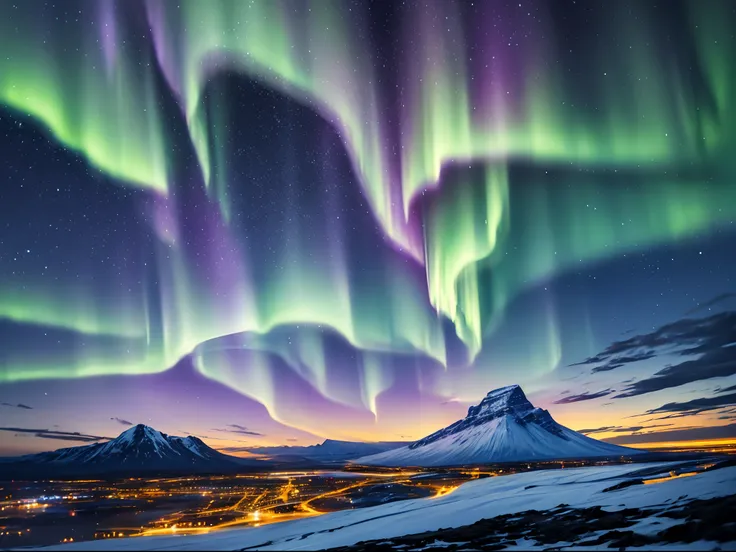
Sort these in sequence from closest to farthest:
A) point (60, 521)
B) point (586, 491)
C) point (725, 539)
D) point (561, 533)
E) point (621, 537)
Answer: point (725, 539)
point (621, 537)
point (561, 533)
point (586, 491)
point (60, 521)

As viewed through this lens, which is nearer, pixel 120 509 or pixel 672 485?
pixel 672 485

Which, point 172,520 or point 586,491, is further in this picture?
point 172,520

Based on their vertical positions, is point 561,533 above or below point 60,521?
above

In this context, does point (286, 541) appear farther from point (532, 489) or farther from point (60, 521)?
point (60, 521)

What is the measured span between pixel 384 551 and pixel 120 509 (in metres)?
84.9

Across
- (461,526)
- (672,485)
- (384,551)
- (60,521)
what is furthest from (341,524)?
(60,521)

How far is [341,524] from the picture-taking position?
50281 millimetres

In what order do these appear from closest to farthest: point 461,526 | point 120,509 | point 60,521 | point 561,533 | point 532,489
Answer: point 561,533 < point 461,526 < point 532,489 < point 60,521 < point 120,509

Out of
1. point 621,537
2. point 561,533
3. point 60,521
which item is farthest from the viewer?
point 60,521

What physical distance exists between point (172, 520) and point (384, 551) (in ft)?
175

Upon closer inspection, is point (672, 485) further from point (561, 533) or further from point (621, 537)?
point (621, 537)

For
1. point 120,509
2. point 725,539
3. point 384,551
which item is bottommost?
point 120,509

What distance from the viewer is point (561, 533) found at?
1165 inches

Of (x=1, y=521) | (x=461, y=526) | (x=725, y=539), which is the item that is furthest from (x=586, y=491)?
(x=1, y=521)
